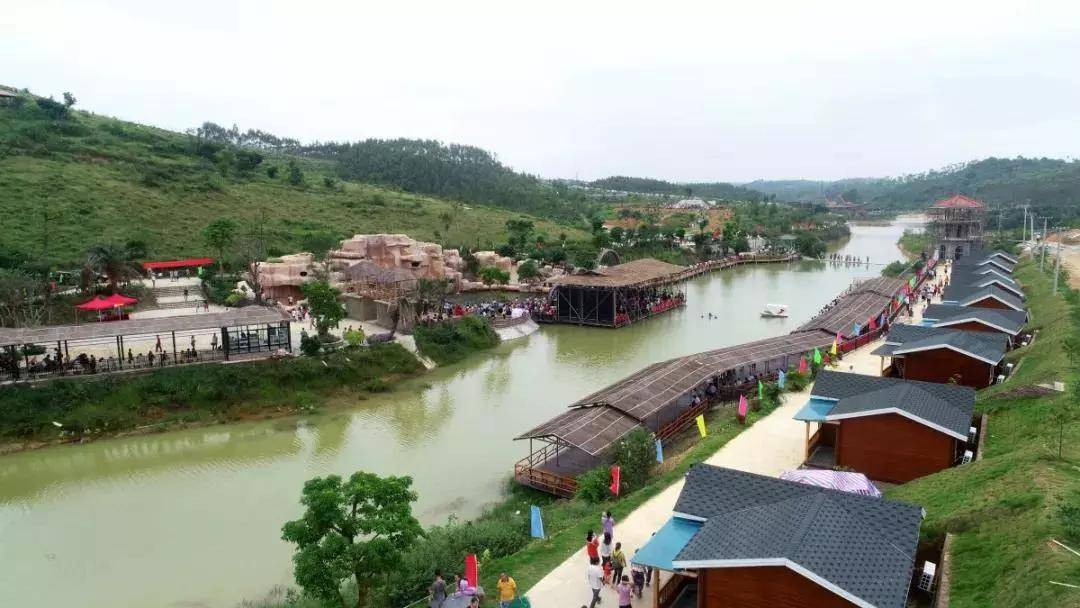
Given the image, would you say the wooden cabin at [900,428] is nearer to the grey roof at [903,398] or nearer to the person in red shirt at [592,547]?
the grey roof at [903,398]

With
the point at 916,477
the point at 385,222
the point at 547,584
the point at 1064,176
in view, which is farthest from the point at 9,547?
the point at 1064,176

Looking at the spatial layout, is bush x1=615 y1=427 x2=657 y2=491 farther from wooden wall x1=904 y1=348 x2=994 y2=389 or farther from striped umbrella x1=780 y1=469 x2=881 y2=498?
wooden wall x1=904 y1=348 x2=994 y2=389

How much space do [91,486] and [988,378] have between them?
24027 millimetres

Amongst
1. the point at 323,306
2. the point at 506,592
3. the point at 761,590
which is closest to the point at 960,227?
the point at 323,306

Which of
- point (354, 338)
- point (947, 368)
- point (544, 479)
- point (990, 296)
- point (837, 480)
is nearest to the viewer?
point (837, 480)

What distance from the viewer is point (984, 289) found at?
28828 millimetres

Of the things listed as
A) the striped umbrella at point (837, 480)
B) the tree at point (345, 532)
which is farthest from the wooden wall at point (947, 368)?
the tree at point (345, 532)

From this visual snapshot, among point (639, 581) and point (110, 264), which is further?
point (110, 264)

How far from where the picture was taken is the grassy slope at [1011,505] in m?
8.05

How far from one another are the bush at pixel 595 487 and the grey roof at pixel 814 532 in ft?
14.7

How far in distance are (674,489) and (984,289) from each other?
21909mm

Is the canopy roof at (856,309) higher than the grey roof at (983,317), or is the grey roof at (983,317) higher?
the grey roof at (983,317)

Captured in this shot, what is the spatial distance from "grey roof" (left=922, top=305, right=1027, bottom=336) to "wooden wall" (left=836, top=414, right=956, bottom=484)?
11.2 m

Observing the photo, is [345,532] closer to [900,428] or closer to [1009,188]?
[900,428]
